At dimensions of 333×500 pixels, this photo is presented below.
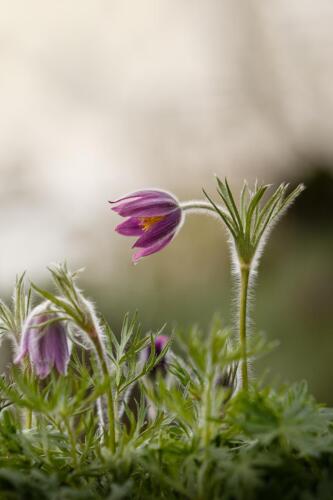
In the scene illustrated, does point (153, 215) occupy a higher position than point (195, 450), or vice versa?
point (153, 215)

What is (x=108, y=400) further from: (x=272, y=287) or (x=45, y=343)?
(x=272, y=287)

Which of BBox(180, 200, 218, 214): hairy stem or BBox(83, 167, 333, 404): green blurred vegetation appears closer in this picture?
BBox(180, 200, 218, 214): hairy stem

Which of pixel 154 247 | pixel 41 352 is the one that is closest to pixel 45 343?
pixel 41 352

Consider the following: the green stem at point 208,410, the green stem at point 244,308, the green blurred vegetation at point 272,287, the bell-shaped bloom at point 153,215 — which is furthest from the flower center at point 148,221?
the green blurred vegetation at point 272,287

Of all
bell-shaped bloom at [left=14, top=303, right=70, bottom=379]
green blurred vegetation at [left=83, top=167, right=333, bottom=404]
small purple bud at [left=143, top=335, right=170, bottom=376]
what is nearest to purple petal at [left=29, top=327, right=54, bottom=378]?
bell-shaped bloom at [left=14, top=303, right=70, bottom=379]

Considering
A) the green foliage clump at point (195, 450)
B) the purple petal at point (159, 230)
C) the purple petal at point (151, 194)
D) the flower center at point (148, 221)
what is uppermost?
the purple petal at point (151, 194)

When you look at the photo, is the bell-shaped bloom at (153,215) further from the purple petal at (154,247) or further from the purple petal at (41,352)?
the purple petal at (41,352)

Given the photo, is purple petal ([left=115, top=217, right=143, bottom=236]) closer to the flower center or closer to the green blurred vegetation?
the flower center
